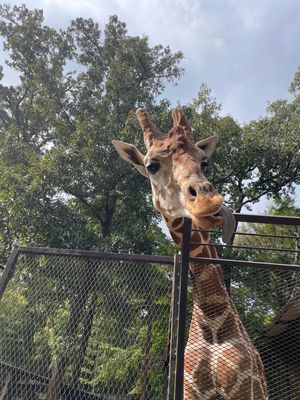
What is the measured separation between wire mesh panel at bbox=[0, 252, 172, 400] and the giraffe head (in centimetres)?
58

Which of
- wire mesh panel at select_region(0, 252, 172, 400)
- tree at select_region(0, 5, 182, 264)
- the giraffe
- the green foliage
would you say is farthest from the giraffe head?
tree at select_region(0, 5, 182, 264)

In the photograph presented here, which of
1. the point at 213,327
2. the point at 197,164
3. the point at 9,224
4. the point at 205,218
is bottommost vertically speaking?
the point at 213,327

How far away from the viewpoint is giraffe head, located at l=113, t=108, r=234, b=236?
2.61 meters

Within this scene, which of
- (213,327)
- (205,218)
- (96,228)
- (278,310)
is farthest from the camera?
(96,228)

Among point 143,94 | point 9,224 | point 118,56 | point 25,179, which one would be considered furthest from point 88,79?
point 9,224

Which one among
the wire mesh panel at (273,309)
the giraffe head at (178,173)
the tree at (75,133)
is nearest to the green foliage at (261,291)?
the wire mesh panel at (273,309)

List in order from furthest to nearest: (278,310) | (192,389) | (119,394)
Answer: (278,310), (119,394), (192,389)

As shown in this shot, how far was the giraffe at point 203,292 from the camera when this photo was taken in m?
2.71

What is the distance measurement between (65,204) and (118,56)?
5.95 meters

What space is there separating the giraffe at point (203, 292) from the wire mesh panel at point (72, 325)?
303mm

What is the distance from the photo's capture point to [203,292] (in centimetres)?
336

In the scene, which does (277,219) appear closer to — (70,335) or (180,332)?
(180,332)

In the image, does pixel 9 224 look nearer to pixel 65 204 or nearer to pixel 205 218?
pixel 65 204

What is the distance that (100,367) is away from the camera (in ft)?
12.4
